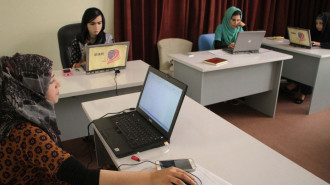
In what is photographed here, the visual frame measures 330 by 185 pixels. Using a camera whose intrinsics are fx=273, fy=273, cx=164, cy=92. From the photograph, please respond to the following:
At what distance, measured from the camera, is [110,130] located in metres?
1.30

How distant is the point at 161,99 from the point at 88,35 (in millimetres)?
1615

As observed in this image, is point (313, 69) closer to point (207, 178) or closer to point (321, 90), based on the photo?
point (321, 90)

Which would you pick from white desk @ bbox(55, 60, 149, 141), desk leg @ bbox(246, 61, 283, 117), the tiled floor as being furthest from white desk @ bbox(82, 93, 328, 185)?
desk leg @ bbox(246, 61, 283, 117)

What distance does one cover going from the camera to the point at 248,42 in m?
2.80

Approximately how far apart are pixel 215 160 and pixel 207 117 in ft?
1.25

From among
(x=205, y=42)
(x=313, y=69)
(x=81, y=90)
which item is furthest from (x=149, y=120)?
(x=313, y=69)

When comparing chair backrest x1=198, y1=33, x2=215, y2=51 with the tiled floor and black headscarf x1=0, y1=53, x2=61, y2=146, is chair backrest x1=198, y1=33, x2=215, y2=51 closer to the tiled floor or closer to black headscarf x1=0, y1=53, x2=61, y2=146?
the tiled floor

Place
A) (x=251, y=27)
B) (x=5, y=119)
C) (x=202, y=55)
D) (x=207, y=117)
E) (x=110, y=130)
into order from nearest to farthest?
1. (x=5, y=119)
2. (x=110, y=130)
3. (x=207, y=117)
4. (x=202, y=55)
5. (x=251, y=27)

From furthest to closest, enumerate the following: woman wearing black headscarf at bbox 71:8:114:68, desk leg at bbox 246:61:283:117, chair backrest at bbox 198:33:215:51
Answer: chair backrest at bbox 198:33:215:51, desk leg at bbox 246:61:283:117, woman wearing black headscarf at bbox 71:8:114:68

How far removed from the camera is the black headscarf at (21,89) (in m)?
0.93

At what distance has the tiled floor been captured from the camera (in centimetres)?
235

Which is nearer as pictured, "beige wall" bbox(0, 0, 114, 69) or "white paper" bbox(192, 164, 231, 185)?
"white paper" bbox(192, 164, 231, 185)

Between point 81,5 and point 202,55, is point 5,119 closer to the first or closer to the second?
point 202,55

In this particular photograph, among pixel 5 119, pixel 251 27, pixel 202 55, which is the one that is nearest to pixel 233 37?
pixel 202 55
